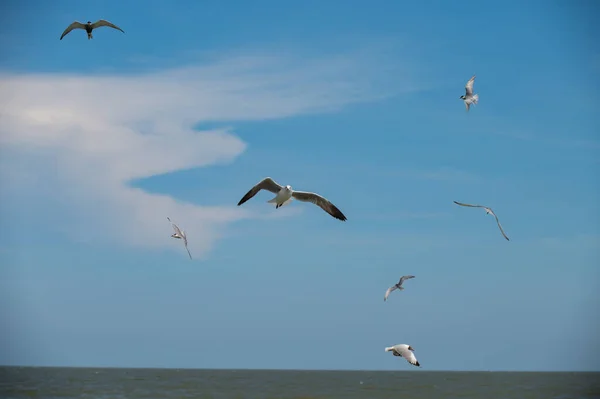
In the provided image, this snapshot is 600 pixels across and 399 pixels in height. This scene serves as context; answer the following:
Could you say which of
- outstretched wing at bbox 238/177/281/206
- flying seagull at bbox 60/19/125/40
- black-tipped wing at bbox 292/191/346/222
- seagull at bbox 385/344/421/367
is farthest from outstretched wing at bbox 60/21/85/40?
seagull at bbox 385/344/421/367

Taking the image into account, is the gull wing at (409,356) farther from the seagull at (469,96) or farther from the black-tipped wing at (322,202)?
the seagull at (469,96)

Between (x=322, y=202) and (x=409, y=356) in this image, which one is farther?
(x=322, y=202)

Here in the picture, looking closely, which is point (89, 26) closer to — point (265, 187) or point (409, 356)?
point (265, 187)

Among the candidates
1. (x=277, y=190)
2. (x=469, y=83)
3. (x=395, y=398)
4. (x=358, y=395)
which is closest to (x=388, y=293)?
(x=469, y=83)

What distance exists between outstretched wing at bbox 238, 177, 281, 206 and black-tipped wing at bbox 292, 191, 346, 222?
1.03 metres

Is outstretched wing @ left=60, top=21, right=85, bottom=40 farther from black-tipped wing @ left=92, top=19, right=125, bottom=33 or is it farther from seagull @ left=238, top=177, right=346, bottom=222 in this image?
seagull @ left=238, top=177, right=346, bottom=222

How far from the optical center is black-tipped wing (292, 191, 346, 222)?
31891 millimetres

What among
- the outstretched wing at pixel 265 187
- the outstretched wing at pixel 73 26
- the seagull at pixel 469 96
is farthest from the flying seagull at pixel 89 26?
the seagull at pixel 469 96

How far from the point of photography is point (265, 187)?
3138 centimetres

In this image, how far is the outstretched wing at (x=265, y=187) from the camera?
30.8 m

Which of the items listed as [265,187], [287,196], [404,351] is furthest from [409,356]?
[265,187]

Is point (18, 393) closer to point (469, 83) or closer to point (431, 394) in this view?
point (431, 394)

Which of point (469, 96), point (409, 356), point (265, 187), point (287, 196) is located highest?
point (469, 96)

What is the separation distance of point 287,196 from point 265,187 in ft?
3.37
